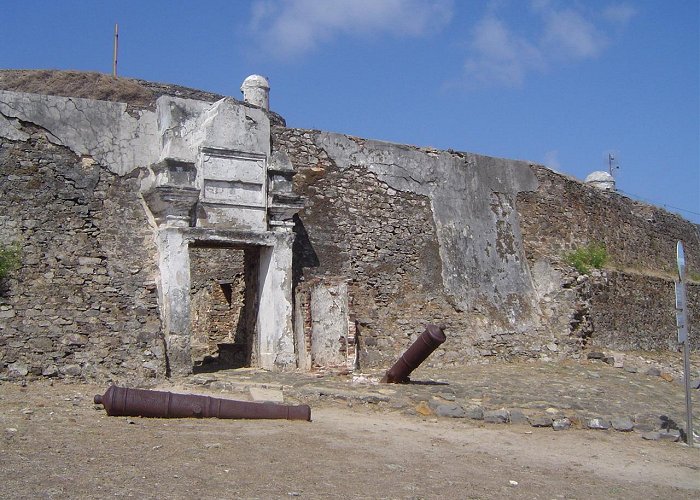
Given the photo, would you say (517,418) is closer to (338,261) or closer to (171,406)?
(171,406)

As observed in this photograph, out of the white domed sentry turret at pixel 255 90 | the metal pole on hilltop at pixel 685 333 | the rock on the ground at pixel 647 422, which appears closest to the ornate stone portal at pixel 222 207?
the rock on the ground at pixel 647 422

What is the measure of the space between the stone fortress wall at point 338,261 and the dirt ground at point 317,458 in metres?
1.53

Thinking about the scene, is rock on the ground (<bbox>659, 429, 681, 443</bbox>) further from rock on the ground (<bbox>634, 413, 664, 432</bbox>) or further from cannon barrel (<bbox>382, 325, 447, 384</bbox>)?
cannon barrel (<bbox>382, 325, 447, 384</bbox>)

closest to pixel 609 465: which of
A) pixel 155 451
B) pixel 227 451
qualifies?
pixel 227 451

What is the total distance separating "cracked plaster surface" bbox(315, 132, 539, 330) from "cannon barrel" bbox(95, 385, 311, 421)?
21.4 ft

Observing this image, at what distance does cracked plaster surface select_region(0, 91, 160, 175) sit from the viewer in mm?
11711

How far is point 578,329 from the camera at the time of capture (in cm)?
1633

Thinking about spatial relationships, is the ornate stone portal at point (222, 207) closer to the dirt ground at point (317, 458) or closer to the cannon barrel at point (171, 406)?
the dirt ground at point (317, 458)

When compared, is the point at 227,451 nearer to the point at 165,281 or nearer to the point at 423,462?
the point at 423,462

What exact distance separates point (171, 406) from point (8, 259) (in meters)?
4.11

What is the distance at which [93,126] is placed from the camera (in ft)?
39.8

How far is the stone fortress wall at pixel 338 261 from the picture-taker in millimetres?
Result: 11406

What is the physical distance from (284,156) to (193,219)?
1.71 meters

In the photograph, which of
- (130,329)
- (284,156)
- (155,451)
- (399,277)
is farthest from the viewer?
(399,277)
